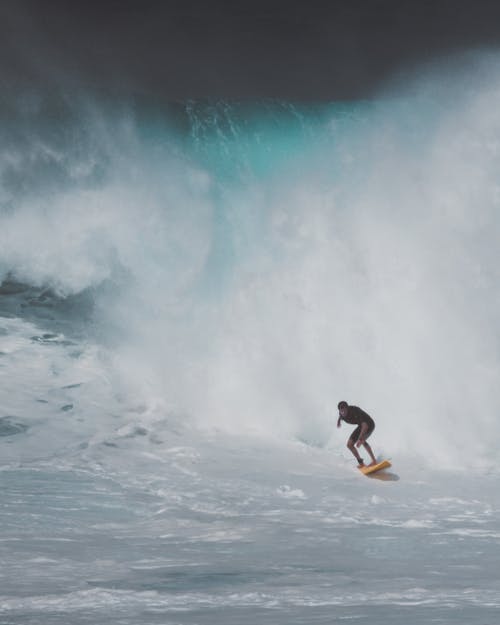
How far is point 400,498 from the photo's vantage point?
861cm

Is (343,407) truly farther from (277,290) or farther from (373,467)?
(277,290)

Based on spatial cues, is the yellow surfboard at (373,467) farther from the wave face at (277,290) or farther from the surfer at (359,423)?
the wave face at (277,290)

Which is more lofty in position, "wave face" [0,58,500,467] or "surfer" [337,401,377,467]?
"wave face" [0,58,500,467]

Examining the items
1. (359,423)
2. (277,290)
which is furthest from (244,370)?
(359,423)

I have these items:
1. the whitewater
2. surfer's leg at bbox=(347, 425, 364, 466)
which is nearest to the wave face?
the whitewater

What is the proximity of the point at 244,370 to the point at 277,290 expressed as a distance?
1.80 meters

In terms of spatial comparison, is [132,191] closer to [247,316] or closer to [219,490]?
[247,316]

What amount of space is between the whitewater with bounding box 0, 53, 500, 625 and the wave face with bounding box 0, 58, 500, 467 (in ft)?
0.16

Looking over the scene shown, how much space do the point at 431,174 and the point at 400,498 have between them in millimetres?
8073

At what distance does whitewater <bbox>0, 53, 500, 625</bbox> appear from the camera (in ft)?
19.2

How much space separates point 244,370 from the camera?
43.9 ft

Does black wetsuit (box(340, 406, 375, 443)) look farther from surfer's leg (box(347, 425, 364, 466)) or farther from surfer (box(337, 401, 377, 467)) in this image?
surfer's leg (box(347, 425, 364, 466))

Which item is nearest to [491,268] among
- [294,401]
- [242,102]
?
[294,401]

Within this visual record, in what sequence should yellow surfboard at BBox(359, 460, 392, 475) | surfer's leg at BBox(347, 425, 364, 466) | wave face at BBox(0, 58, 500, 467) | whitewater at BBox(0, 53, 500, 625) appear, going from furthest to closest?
wave face at BBox(0, 58, 500, 467) < surfer's leg at BBox(347, 425, 364, 466) < yellow surfboard at BBox(359, 460, 392, 475) < whitewater at BBox(0, 53, 500, 625)
